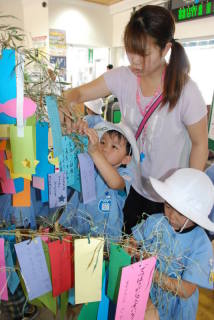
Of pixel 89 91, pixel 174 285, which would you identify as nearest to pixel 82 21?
pixel 89 91

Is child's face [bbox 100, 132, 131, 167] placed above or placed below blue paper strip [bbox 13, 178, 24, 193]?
above

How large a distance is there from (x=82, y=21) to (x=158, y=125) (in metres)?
4.05

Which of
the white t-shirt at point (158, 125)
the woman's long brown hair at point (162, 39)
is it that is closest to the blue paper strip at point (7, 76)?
the woman's long brown hair at point (162, 39)

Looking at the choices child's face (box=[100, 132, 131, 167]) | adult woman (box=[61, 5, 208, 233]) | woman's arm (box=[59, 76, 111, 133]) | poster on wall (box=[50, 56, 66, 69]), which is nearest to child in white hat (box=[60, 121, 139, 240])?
child's face (box=[100, 132, 131, 167])

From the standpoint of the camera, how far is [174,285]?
74 cm

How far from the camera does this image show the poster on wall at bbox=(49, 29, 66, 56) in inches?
160

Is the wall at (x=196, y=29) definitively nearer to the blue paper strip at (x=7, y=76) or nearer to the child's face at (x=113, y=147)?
the child's face at (x=113, y=147)

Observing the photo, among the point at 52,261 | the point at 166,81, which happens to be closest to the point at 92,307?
the point at 52,261

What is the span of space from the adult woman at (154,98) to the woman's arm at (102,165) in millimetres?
195

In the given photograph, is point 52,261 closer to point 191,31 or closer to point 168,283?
point 168,283

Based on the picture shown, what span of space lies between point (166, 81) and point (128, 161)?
358 mm

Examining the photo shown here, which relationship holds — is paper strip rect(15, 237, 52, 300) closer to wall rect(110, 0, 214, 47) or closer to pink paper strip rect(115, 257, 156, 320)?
pink paper strip rect(115, 257, 156, 320)

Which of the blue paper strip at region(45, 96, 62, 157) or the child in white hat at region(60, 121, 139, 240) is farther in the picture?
the child in white hat at region(60, 121, 139, 240)

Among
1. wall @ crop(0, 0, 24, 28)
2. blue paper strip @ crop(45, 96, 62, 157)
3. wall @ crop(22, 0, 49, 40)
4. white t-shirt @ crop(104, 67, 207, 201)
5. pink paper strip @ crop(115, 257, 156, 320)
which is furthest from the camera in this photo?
wall @ crop(22, 0, 49, 40)
